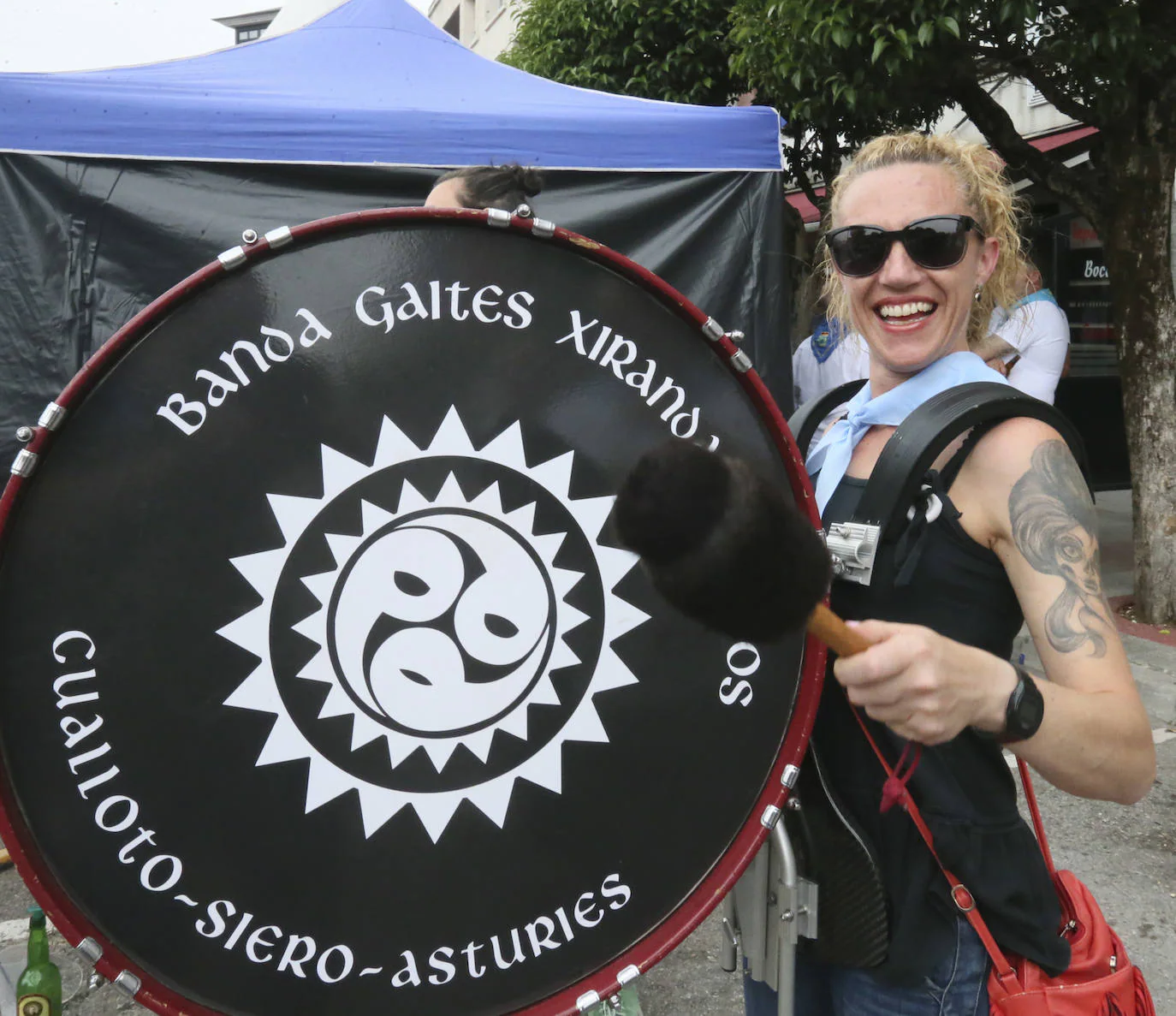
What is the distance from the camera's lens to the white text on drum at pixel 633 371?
3.79 feet

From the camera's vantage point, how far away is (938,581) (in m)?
1.21

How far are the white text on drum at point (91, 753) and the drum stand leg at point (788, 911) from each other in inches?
28.5

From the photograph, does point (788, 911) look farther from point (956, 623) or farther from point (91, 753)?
point (91, 753)

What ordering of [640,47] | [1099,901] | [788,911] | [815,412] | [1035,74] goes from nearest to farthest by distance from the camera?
[788,911]
[815,412]
[1099,901]
[1035,74]
[640,47]

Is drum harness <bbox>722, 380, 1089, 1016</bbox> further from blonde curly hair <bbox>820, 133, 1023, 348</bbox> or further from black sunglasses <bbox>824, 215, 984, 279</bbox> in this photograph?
blonde curly hair <bbox>820, 133, 1023, 348</bbox>

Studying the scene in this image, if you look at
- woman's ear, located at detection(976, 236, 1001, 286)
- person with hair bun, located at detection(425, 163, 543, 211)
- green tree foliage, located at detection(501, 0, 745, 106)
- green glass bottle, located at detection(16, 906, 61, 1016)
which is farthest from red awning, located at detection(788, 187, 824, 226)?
green glass bottle, located at detection(16, 906, 61, 1016)

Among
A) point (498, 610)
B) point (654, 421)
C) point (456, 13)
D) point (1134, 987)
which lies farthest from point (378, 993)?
point (456, 13)

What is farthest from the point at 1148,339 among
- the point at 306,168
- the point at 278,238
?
the point at 278,238

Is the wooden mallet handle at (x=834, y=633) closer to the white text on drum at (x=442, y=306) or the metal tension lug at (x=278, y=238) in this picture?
the white text on drum at (x=442, y=306)

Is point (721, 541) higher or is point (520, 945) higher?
point (721, 541)

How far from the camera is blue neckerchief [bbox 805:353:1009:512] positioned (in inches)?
52.0

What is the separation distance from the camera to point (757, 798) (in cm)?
120

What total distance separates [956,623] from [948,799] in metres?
0.22

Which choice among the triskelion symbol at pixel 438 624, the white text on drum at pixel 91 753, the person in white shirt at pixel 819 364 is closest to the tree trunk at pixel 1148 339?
the person in white shirt at pixel 819 364
